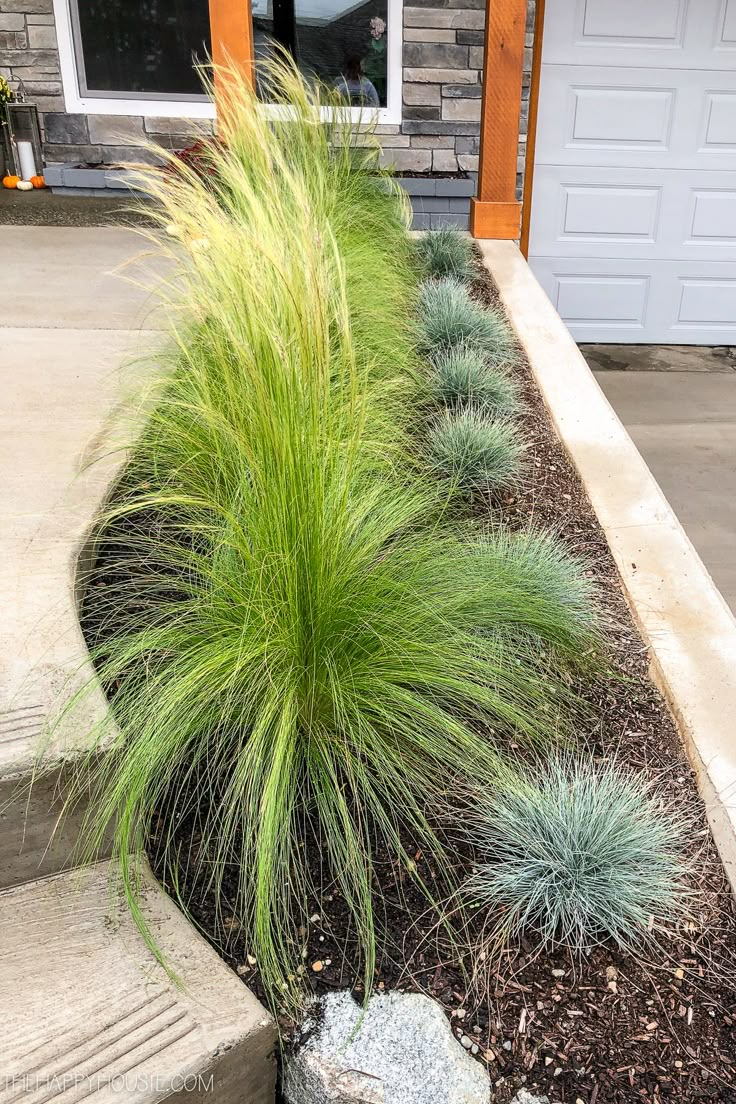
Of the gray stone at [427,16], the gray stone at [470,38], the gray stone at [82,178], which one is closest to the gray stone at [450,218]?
the gray stone at [470,38]

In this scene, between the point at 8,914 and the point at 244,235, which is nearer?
the point at 8,914

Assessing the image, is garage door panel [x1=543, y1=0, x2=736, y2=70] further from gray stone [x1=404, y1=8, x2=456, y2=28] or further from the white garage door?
gray stone [x1=404, y1=8, x2=456, y2=28]

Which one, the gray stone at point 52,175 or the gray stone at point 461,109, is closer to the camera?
the gray stone at point 52,175

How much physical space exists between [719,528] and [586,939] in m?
3.10

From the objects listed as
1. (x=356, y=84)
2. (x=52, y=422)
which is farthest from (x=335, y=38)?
(x=52, y=422)

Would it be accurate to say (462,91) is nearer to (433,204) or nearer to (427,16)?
(427,16)

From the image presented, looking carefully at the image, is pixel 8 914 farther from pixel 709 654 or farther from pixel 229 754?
pixel 709 654

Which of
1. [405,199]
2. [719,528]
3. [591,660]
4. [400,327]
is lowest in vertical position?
[719,528]

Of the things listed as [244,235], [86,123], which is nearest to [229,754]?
[244,235]

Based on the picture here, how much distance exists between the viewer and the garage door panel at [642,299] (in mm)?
6551

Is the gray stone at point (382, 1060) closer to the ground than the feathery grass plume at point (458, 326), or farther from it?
closer to the ground

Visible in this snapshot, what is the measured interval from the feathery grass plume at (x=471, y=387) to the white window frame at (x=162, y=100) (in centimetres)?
362

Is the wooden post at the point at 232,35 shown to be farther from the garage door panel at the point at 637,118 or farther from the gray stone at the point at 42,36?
the garage door panel at the point at 637,118

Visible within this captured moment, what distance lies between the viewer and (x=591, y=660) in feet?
5.83
